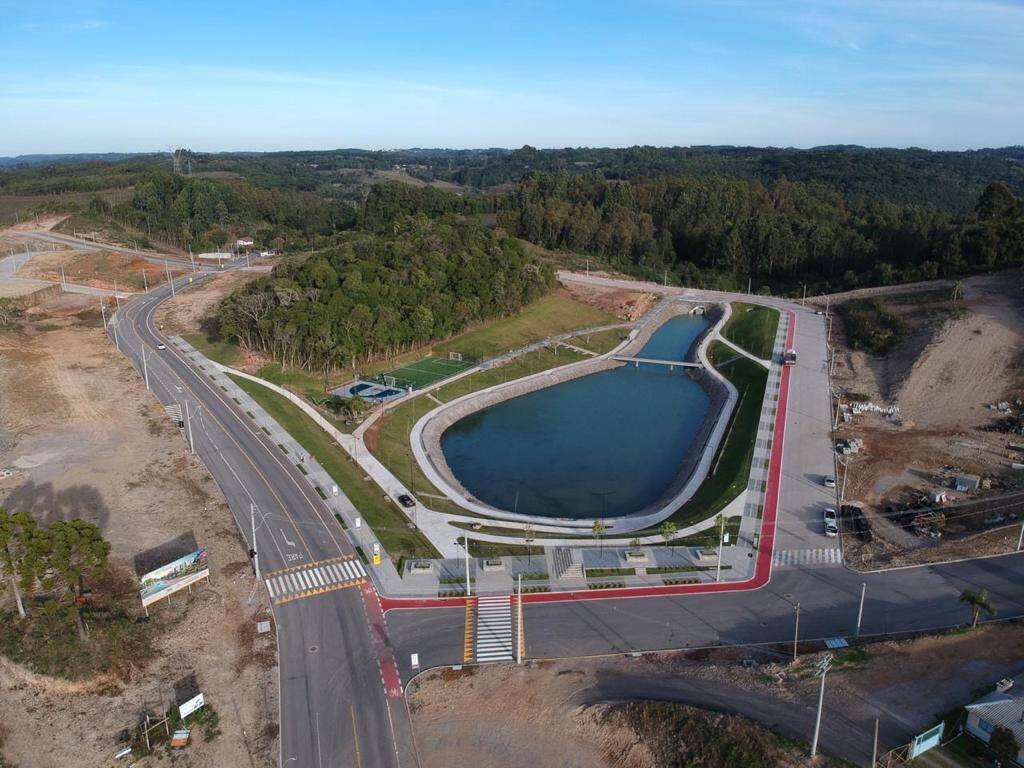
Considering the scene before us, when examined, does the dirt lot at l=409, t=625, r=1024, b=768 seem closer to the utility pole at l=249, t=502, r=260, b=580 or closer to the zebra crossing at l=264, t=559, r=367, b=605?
the zebra crossing at l=264, t=559, r=367, b=605

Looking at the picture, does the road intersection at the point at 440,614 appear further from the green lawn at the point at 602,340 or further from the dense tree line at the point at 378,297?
the green lawn at the point at 602,340

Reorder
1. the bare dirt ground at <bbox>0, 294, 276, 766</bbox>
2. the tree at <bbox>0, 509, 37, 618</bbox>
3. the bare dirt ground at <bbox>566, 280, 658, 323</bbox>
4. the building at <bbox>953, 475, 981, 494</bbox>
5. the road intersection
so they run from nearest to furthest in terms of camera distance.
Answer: the bare dirt ground at <bbox>0, 294, 276, 766</bbox> → the road intersection → the tree at <bbox>0, 509, 37, 618</bbox> → the building at <bbox>953, 475, 981, 494</bbox> → the bare dirt ground at <bbox>566, 280, 658, 323</bbox>

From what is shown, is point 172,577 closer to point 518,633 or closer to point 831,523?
point 518,633

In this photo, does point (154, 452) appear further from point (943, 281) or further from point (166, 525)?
point (943, 281)

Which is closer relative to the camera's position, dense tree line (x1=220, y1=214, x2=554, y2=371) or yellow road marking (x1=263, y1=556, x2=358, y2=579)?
yellow road marking (x1=263, y1=556, x2=358, y2=579)

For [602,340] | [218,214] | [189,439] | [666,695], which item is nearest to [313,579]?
[666,695]

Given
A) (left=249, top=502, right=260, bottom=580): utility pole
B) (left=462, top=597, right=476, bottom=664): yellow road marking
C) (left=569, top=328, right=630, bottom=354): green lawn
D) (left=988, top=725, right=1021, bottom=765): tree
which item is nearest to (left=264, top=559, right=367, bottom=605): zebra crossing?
(left=249, top=502, right=260, bottom=580): utility pole

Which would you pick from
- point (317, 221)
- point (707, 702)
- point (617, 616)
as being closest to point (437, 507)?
point (617, 616)
